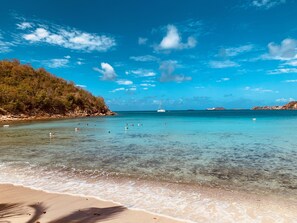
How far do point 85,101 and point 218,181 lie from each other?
13262cm

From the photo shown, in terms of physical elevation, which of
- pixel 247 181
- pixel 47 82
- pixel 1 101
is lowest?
pixel 247 181

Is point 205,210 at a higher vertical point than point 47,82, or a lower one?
lower

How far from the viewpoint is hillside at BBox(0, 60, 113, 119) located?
92925mm

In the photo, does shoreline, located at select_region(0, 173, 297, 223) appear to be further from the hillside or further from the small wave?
the hillside

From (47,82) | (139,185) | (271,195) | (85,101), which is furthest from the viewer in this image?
(85,101)

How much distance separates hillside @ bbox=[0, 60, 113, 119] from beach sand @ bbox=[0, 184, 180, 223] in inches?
3510

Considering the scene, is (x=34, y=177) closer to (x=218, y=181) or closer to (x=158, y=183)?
(x=158, y=183)

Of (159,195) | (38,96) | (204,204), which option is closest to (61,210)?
(159,195)

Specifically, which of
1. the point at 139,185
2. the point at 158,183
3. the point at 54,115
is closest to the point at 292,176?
the point at 158,183

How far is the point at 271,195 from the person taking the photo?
31.6 ft

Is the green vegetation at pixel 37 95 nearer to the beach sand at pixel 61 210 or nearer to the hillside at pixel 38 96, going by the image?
the hillside at pixel 38 96

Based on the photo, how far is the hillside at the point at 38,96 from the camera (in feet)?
305

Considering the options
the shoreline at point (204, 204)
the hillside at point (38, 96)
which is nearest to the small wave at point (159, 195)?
the shoreline at point (204, 204)

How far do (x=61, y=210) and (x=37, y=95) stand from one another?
108355 millimetres
